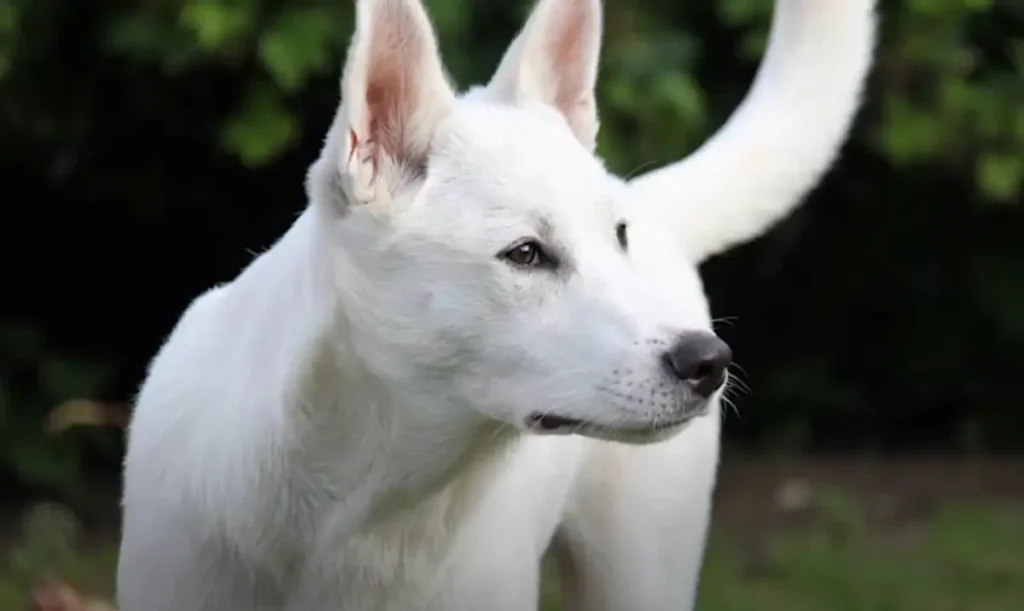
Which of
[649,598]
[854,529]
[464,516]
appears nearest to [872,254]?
[854,529]

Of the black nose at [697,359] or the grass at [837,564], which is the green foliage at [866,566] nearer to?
the grass at [837,564]

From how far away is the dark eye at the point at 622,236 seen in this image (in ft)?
8.49

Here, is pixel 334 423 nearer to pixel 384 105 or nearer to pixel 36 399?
pixel 384 105

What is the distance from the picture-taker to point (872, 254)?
6.80 metres

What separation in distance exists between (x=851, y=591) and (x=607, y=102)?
1770 millimetres

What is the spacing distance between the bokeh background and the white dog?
1.68 meters

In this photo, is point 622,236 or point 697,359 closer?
point 697,359

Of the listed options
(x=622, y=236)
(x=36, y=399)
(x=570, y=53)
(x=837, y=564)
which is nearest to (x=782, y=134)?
(x=570, y=53)

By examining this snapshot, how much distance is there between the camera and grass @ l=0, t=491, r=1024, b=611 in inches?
195

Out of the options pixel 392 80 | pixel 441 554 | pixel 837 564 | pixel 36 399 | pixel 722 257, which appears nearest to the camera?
pixel 392 80

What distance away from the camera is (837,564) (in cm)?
525

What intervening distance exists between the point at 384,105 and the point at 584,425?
63 centimetres

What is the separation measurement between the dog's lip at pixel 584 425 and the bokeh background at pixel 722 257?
2199 millimetres

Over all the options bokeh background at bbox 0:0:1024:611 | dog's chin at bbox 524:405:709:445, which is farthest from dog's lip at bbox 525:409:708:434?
bokeh background at bbox 0:0:1024:611
